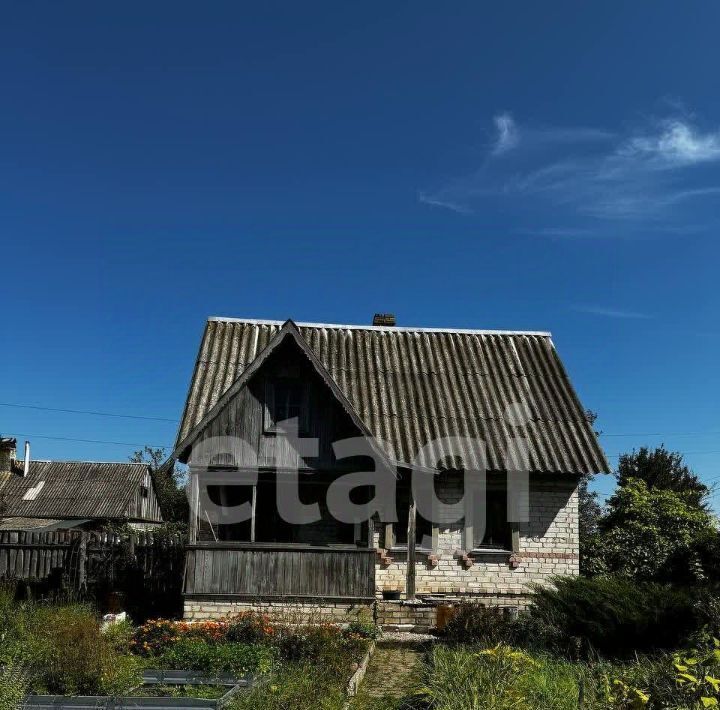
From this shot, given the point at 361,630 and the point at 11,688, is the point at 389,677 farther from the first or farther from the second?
the point at 11,688

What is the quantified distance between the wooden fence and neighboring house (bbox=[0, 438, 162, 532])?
67.3 feet

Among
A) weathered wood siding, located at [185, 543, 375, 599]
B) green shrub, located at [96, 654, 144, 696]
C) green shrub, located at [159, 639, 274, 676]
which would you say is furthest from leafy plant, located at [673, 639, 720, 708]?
weathered wood siding, located at [185, 543, 375, 599]

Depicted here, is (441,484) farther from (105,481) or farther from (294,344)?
(105,481)

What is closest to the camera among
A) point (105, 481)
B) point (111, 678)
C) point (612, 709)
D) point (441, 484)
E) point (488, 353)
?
point (612, 709)

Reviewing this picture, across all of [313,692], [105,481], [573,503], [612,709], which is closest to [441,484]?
[573,503]

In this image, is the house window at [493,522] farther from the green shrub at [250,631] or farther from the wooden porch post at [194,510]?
the green shrub at [250,631]

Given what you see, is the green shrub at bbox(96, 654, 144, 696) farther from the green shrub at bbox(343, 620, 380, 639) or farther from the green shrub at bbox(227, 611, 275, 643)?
the green shrub at bbox(343, 620, 380, 639)

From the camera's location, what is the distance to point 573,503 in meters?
17.6

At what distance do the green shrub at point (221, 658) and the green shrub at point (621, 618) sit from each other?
4.29m

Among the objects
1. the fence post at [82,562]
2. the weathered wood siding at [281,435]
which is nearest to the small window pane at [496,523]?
the weathered wood siding at [281,435]

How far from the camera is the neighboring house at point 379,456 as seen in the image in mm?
15008

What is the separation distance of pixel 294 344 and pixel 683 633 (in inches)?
362

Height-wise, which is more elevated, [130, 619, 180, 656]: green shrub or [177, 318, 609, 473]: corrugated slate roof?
[177, 318, 609, 473]: corrugated slate roof

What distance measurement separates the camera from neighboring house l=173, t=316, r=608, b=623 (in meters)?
15.0
